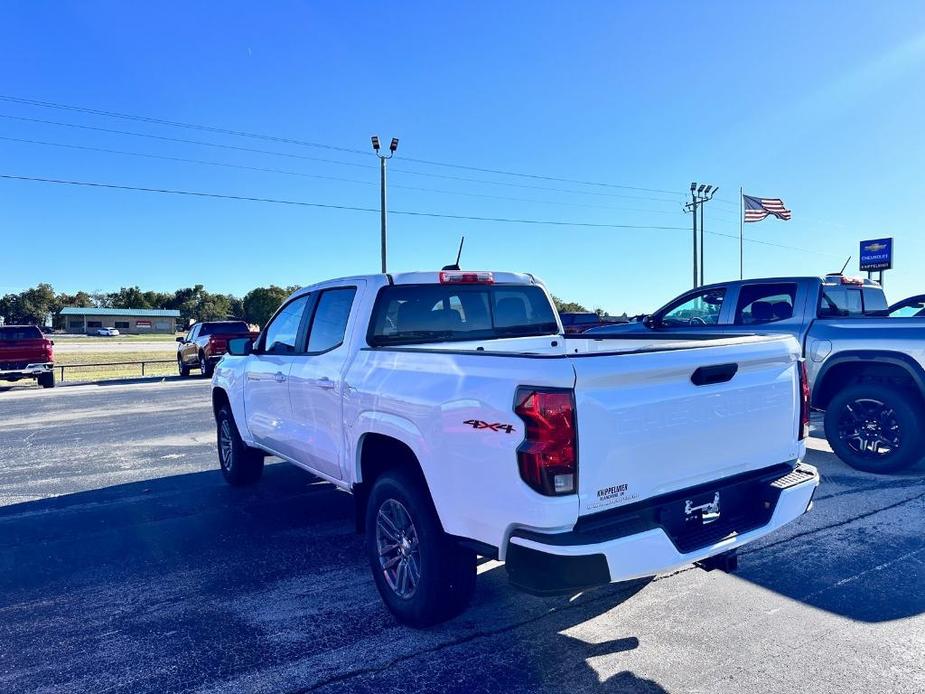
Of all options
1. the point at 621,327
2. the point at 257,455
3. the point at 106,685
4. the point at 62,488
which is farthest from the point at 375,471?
the point at 621,327

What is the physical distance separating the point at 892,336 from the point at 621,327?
148 inches

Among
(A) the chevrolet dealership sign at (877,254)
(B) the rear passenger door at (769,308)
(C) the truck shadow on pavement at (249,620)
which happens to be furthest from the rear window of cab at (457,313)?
(A) the chevrolet dealership sign at (877,254)

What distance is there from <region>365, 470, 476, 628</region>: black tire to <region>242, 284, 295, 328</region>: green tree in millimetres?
93332

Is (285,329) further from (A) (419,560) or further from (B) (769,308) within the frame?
(B) (769,308)

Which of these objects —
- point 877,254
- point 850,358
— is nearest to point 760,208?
point 877,254

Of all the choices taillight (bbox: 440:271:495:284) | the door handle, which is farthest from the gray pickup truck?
the door handle

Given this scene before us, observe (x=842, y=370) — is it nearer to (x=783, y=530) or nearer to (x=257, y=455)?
(x=783, y=530)

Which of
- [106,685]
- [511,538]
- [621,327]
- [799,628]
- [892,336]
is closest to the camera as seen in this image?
[511,538]

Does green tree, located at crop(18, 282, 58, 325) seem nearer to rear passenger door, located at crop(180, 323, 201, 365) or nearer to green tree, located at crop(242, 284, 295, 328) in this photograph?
green tree, located at crop(242, 284, 295, 328)

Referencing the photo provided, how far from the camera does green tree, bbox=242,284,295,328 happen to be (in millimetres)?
95688

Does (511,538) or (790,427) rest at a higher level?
(790,427)

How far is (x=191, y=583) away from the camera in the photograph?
13.6 feet

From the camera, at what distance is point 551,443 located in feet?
8.48

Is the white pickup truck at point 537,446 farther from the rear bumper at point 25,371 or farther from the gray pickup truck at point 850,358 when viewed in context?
the rear bumper at point 25,371
